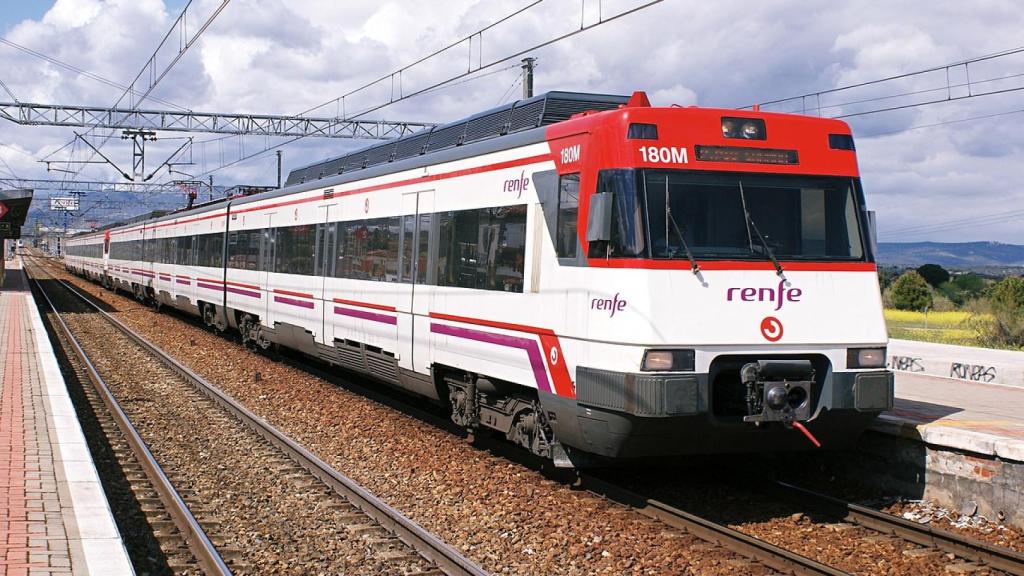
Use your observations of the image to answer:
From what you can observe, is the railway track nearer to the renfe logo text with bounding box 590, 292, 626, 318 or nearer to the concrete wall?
the renfe logo text with bounding box 590, 292, 626, 318

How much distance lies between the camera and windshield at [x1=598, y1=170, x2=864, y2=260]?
7012 millimetres

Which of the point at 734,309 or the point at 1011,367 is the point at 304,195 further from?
the point at 1011,367

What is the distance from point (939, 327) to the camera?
32.2 m

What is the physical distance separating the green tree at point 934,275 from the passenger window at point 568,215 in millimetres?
44147

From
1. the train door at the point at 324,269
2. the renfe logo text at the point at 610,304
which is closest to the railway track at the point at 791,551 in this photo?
the renfe logo text at the point at 610,304

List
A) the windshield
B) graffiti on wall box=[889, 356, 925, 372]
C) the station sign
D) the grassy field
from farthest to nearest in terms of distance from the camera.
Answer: the station sign < the grassy field < graffiti on wall box=[889, 356, 925, 372] < the windshield

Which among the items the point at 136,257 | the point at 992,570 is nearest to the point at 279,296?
the point at 992,570

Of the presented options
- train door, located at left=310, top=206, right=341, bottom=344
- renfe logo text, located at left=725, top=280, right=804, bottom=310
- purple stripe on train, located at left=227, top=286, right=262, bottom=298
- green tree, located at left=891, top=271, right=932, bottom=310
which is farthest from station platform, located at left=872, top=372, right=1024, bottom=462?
green tree, located at left=891, top=271, right=932, bottom=310

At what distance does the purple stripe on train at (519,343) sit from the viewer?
306 inches

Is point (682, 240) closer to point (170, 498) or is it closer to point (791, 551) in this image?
point (791, 551)

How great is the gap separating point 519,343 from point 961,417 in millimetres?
4551

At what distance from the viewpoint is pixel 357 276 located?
12.2m

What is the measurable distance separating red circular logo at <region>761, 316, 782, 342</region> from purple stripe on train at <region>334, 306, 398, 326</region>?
4816 millimetres

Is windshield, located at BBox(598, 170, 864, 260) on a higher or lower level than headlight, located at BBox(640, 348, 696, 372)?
higher
